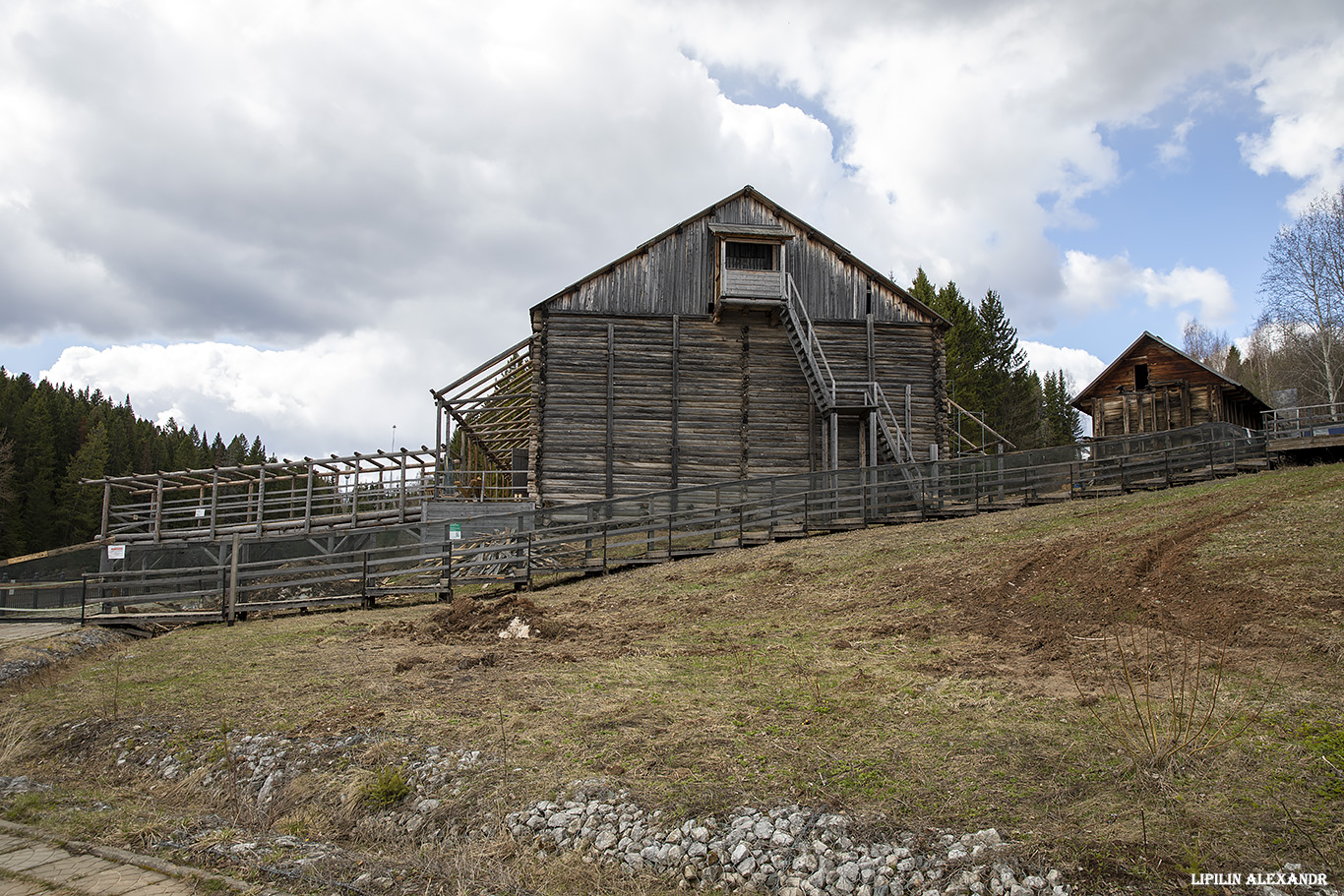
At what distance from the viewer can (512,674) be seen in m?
9.62

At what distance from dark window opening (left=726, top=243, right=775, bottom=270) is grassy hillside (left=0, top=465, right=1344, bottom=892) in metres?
15.2

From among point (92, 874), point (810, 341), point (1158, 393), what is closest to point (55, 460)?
point (810, 341)

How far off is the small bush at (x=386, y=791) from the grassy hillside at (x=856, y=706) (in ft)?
0.14

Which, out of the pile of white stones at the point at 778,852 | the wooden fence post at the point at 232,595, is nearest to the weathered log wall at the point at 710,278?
the wooden fence post at the point at 232,595

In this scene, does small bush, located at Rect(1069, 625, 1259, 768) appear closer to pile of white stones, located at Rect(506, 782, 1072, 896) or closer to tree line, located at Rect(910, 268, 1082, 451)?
pile of white stones, located at Rect(506, 782, 1072, 896)

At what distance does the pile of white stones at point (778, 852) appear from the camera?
14.7ft

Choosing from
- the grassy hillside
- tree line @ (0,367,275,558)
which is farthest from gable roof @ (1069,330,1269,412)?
tree line @ (0,367,275,558)

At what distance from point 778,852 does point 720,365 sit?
21879 mm

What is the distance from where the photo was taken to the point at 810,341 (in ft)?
83.8

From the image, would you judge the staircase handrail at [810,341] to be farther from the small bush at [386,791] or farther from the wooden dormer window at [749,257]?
the small bush at [386,791]

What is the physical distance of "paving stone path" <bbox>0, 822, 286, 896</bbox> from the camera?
5016 mm

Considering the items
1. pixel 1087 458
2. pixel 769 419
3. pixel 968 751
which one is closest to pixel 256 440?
pixel 769 419

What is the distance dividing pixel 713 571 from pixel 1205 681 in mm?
10212

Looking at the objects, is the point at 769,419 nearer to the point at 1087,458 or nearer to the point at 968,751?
the point at 1087,458
